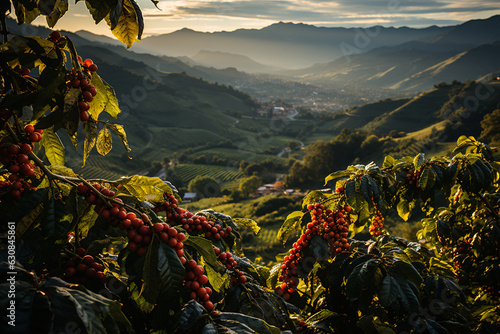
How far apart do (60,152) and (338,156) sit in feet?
265

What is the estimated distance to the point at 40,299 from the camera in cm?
114

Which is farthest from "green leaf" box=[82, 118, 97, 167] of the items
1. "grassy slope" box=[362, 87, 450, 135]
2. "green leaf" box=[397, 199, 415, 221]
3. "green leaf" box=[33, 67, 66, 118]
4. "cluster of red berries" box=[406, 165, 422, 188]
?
"grassy slope" box=[362, 87, 450, 135]

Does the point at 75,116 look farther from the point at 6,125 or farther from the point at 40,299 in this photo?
the point at 40,299

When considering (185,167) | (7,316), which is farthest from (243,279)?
(185,167)

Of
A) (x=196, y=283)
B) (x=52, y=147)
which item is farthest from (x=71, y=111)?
(x=196, y=283)

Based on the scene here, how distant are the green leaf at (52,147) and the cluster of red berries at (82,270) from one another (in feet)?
2.74

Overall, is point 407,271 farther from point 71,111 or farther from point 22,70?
point 22,70

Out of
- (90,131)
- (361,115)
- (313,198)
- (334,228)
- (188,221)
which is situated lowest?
(361,115)

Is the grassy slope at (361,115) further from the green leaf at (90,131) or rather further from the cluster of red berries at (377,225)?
the green leaf at (90,131)

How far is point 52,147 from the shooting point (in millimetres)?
2277

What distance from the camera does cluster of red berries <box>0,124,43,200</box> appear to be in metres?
1.65

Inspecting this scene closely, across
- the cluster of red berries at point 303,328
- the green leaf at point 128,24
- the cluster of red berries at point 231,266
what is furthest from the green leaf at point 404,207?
the green leaf at point 128,24

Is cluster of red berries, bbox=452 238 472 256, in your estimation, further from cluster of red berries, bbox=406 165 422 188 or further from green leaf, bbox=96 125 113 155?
green leaf, bbox=96 125 113 155

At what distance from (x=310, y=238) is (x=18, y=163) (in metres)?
2.72
